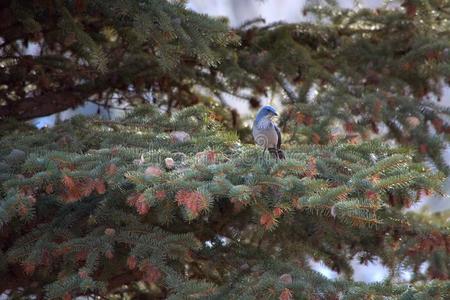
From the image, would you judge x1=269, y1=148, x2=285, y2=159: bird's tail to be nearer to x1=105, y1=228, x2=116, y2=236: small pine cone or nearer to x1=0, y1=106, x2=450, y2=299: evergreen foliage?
x1=0, y1=106, x2=450, y2=299: evergreen foliage

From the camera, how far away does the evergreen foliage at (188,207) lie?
3.42 m

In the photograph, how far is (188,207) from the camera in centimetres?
329

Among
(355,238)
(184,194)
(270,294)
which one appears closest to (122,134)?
(184,194)

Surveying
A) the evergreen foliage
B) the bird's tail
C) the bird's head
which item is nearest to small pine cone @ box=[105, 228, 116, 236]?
the evergreen foliage

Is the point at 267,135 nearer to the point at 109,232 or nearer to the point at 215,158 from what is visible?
the point at 215,158

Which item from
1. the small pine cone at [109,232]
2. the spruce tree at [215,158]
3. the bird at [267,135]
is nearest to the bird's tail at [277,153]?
the bird at [267,135]

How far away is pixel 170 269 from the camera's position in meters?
3.65

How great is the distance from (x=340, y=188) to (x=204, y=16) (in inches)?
66.8

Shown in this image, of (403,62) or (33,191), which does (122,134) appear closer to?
(33,191)

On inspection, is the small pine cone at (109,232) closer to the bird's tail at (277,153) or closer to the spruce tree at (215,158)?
the spruce tree at (215,158)

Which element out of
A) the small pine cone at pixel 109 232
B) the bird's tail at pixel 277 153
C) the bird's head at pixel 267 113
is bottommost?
the small pine cone at pixel 109 232

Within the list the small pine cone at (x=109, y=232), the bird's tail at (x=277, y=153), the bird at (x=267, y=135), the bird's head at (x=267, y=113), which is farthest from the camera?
the bird's head at (x=267, y=113)

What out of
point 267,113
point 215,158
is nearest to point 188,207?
point 215,158

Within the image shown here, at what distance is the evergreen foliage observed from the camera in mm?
3422
